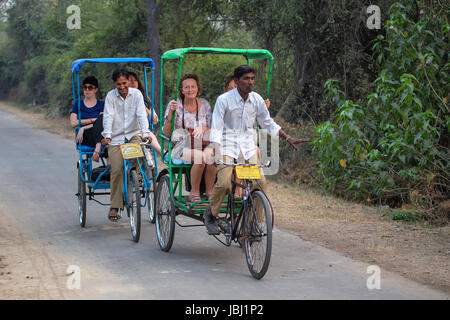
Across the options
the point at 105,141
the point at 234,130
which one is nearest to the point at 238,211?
the point at 234,130

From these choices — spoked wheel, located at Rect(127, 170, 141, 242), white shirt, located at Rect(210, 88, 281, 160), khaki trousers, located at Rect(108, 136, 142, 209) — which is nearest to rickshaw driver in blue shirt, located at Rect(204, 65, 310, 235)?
white shirt, located at Rect(210, 88, 281, 160)

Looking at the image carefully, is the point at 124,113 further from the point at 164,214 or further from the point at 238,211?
the point at 238,211

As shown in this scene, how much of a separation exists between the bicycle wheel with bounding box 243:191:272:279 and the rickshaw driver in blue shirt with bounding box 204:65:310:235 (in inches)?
14.7

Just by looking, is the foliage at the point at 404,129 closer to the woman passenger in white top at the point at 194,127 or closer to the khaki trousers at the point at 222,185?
the woman passenger in white top at the point at 194,127

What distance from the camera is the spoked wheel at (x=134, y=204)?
778 centimetres

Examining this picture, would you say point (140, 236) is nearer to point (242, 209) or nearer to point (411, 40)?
point (242, 209)

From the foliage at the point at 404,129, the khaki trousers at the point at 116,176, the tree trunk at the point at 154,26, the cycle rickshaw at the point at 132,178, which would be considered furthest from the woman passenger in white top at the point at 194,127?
the tree trunk at the point at 154,26

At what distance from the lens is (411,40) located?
10.4 metres

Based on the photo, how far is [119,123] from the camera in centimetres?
843

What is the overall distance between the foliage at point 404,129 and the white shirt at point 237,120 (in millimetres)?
3680

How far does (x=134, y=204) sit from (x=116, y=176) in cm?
41

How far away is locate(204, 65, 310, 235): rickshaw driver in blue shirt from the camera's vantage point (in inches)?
261

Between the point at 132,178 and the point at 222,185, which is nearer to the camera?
the point at 222,185

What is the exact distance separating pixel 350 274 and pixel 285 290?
0.83 meters
